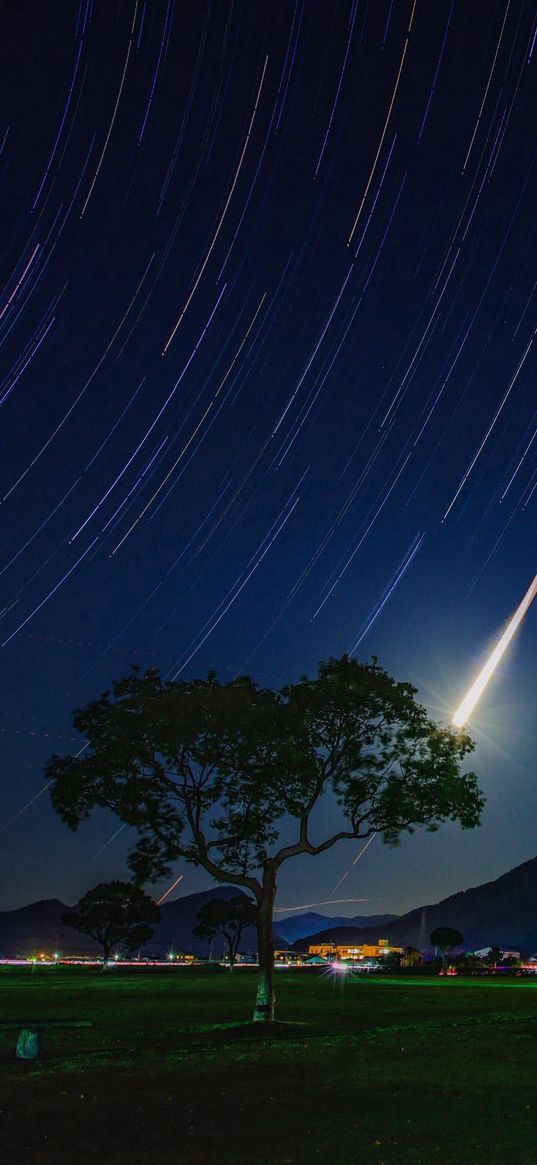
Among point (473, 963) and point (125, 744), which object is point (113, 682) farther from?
point (473, 963)

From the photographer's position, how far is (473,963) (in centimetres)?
9581

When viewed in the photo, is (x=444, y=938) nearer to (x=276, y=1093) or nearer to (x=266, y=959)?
(x=266, y=959)

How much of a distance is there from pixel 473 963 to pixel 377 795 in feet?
256

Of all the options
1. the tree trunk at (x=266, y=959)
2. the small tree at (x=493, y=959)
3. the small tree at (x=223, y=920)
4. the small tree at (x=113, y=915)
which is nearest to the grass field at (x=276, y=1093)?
the tree trunk at (x=266, y=959)

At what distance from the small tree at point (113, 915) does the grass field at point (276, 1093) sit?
9353 cm

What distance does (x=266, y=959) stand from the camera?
981 inches

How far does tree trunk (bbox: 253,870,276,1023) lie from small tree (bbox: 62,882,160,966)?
9374 cm

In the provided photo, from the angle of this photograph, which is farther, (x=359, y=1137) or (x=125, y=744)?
(x=125, y=744)

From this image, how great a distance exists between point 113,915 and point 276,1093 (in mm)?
108583

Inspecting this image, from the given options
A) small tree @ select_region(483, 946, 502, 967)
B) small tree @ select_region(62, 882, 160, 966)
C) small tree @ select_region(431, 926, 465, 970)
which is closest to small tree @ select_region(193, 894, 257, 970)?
small tree @ select_region(62, 882, 160, 966)

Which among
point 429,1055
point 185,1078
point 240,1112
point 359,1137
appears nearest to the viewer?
point 359,1137

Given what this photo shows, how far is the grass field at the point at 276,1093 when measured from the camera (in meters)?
10.4

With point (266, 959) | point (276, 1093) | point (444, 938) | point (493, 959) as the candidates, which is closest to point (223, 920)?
point (444, 938)

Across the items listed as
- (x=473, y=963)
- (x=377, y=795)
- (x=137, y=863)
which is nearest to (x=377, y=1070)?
(x=377, y=795)
